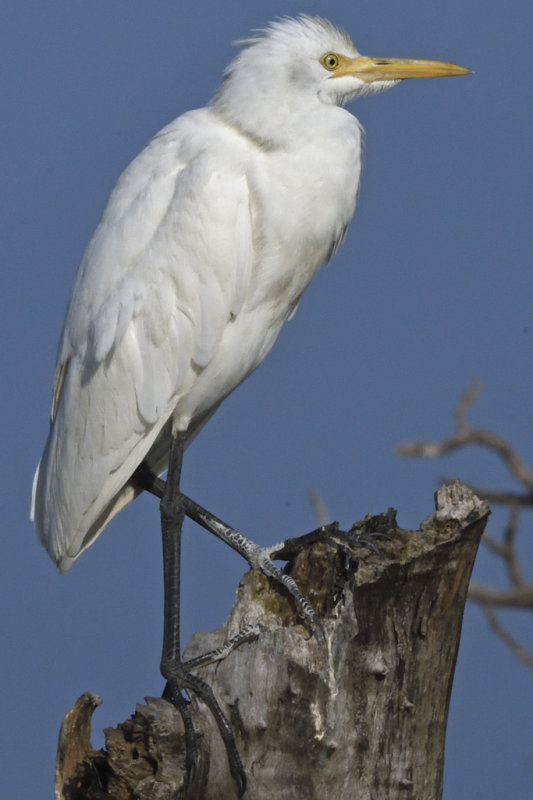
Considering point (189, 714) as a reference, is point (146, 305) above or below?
above

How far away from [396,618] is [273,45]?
1.90 meters

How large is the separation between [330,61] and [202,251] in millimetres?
814

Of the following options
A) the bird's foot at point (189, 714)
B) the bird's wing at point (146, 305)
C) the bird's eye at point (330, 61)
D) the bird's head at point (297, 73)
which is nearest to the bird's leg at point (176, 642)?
the bird's foot at point (189, 714)

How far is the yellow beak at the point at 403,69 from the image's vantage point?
341cm

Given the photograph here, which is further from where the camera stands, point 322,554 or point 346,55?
point 346,55

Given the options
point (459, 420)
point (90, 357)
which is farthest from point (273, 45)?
point (459, 420)

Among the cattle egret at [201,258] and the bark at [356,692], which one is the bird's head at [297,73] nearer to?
the cattle egret at [201,258]

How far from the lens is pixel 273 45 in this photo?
3355 mm

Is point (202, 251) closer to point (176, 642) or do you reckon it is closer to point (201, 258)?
point (201, 258)

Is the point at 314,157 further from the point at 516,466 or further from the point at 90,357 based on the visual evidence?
the point at 516,466

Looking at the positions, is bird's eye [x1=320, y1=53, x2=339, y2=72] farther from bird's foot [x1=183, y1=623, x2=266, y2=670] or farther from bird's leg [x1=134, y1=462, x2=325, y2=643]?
bird's foot [x1=183, y1=623, x2=266, y2=670]

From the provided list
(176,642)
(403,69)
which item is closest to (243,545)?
(176,642)

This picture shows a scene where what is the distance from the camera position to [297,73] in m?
3.32

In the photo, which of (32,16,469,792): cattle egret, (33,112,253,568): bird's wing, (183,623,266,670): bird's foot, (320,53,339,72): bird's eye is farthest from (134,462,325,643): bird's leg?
(320,53,339,72): bird's eye
